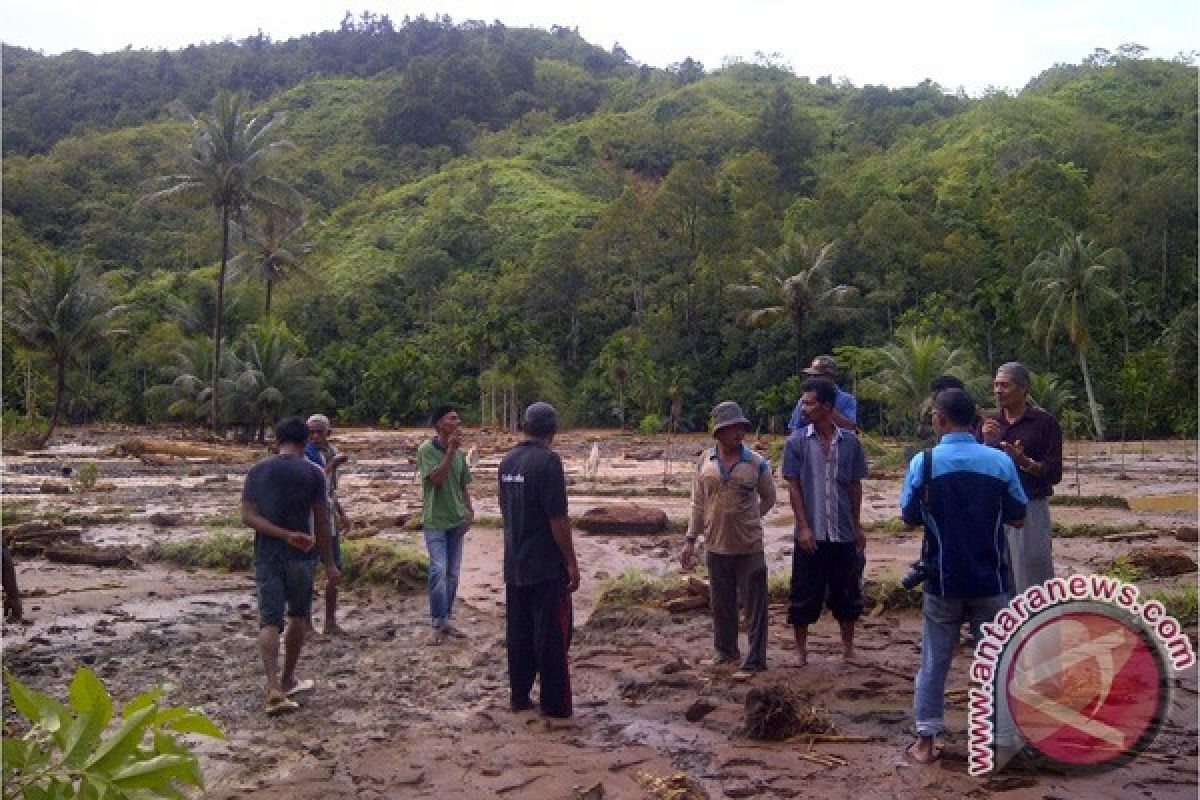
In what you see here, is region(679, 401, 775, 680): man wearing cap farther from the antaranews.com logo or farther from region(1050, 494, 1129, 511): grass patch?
region(1050, 494, 1129, 511): grass patch

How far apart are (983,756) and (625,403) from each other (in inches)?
1716

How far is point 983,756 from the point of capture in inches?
175

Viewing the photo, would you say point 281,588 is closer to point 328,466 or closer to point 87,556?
point 328,466

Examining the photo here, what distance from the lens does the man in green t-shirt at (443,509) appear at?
299 inches

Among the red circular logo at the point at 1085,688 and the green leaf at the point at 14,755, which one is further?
the red circular logo at the point at 1085,688

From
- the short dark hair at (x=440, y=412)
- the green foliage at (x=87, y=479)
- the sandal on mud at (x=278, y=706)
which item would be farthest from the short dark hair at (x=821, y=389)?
the green foliage at (x=87, y=479)

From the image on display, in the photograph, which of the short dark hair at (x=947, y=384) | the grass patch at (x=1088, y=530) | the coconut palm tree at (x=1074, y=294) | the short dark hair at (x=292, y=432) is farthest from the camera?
the coconut palm tree at (x=1074, y=294)

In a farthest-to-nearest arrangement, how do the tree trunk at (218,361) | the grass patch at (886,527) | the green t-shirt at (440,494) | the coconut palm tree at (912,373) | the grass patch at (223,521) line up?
the tree trunk at (218,361), the coconut palm tree at (912,373), the grass patch at (223,521), the grass patch at (886,527), the green t-shirt at (440,494)

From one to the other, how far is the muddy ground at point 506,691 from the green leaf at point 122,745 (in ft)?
9.50

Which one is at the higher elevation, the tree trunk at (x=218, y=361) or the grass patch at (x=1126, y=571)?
the tree trunk at (x=218, y=361)

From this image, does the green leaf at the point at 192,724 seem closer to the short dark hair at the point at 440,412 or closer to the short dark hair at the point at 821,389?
the short dark hair at the point at 821,389

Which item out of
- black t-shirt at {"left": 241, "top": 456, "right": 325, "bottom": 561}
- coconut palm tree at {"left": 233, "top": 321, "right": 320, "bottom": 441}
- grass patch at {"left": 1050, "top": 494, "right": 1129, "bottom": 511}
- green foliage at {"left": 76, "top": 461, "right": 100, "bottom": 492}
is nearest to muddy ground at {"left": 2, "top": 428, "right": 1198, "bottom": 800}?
black t-shirt at {"left": 241, "top": 456, "right": 325, "bottom": 561}

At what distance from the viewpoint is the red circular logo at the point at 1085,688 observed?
4.69 metres

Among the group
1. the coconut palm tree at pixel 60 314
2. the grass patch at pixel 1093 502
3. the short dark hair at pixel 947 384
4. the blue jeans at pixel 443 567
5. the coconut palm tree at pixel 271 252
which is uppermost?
the coconut palm tree at pixel 271 252
